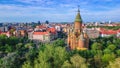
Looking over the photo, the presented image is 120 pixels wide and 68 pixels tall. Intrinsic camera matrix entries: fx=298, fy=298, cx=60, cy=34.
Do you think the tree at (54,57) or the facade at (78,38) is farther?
the facade at (78,38)

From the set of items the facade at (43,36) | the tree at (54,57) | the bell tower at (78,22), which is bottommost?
the facade at (43,36)

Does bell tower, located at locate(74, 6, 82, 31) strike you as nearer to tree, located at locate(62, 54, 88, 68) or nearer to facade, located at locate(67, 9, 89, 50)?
facade, located at locate(67, 9, 89, 50)

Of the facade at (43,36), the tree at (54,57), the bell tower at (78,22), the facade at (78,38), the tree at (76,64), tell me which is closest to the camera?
the tree at (76,64)

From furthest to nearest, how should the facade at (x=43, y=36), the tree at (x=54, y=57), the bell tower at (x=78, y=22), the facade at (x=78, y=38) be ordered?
the facade at (x=43, y=36) → the bell tower at (x=78, y=22) → the facade at (x=78, y=38) → the tree at (x=54, y=57)

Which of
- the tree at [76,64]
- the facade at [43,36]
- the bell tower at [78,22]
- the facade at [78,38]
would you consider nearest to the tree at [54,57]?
the tree at [76,64]

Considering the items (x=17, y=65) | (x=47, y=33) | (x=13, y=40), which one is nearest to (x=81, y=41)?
(x=17, y=65)

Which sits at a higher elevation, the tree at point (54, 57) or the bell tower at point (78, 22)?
the bell tower at point (78, 22)

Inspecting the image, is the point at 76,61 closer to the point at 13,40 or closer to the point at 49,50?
the point at 49,50

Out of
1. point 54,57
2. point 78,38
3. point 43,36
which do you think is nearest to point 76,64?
point 54,57

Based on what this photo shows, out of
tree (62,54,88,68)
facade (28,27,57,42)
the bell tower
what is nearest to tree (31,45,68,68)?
tree (62,54,88,68)

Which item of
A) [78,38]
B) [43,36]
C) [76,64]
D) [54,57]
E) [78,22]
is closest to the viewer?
[76,64]

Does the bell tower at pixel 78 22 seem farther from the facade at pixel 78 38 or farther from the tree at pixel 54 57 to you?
the tree at pixel 54 57

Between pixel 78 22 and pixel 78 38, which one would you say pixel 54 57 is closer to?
pixel 78 38

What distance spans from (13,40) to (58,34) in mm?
31258
